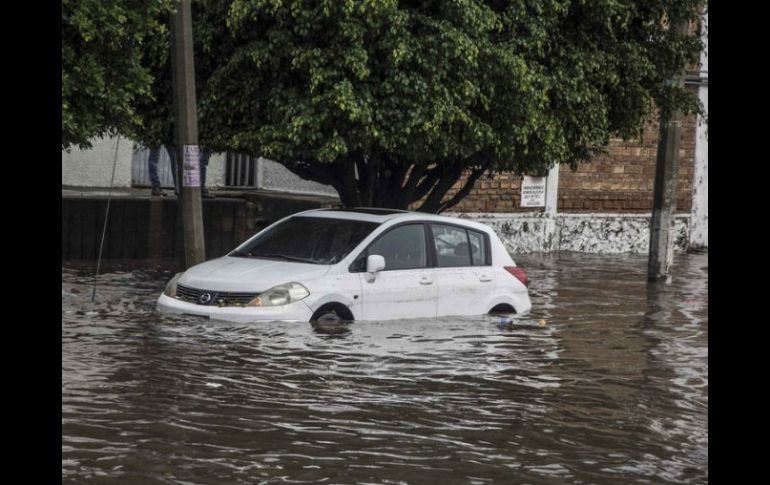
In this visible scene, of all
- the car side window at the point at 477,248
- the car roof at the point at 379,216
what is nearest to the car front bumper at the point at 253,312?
the car roof at the point at 379,216

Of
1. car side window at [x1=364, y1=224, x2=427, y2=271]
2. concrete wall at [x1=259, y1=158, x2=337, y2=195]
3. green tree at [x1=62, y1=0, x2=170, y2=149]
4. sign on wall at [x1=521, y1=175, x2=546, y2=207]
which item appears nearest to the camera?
green tree at [x1=62, y1=0, x2=170, y2=149]

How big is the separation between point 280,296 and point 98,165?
551 inches

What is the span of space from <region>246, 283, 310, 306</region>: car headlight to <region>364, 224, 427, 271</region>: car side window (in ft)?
3.58

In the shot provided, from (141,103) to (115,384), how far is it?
767cm

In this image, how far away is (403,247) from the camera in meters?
13.4

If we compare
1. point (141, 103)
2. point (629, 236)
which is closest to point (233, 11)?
point (141, 103)

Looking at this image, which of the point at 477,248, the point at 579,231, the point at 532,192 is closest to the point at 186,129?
the point at 477,248

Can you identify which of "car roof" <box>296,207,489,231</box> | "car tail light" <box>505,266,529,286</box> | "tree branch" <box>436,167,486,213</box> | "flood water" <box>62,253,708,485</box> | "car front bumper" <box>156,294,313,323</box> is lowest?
"flood water" <box>62,253,708,485</box>

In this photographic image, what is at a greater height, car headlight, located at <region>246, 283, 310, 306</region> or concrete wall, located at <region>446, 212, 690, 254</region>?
concrete wall, located at <region>446, 212, 690, 254</region>

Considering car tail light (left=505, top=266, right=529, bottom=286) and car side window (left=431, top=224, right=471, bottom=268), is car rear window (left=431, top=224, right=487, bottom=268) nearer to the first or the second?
car side window (left=431, top=224, right=471, bottom=268)

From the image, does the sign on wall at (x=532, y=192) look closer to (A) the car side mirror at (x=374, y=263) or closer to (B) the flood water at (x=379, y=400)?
(B) the flood water at (x=379, y=400)

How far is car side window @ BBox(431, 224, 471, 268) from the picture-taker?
13.5m

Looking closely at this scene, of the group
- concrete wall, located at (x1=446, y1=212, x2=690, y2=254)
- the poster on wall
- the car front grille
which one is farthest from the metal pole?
Result: the car front grille

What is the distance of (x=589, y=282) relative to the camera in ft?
68.7
